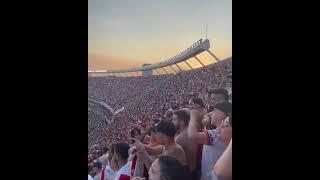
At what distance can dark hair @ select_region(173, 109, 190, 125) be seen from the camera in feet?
9.98

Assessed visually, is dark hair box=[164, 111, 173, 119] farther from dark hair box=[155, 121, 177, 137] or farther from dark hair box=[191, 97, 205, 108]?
dark hair box=[191, 97, 205, 108]

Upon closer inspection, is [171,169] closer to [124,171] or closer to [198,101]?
[124,171]

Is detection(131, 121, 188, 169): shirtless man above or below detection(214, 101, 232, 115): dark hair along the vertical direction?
below

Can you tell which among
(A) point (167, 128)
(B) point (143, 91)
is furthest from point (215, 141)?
(B) point (143, 91)

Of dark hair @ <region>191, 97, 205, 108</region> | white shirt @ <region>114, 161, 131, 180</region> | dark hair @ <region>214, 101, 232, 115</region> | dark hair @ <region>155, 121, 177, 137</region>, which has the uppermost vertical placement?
dark hair @ <region>191, 97, 205, 108</region>

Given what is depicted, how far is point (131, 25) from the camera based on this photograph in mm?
3109

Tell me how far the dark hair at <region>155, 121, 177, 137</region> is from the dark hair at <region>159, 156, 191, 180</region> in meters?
0.17

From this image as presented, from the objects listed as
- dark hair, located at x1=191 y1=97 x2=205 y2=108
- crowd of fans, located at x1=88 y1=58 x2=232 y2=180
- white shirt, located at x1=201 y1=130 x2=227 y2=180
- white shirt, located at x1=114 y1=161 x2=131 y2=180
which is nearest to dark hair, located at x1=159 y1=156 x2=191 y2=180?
crowd of fans, located at x1=88 y1=58 x2=232 y2=180

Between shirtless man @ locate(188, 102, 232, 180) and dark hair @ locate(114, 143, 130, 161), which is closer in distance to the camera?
shirtless man @ locate(188, 102, 232, 180)

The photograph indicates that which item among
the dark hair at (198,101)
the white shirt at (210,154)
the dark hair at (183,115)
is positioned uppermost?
the dark hair at (198,101)

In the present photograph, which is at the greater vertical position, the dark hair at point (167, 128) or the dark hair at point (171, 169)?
the dark hair at point (167, 128)

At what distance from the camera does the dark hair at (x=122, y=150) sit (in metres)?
3.12

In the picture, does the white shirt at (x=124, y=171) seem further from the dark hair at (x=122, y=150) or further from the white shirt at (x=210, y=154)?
the white shirt at (x=210, y=154)

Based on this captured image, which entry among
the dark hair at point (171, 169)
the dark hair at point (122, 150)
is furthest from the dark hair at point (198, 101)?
the dark hair at point (122, 150)
